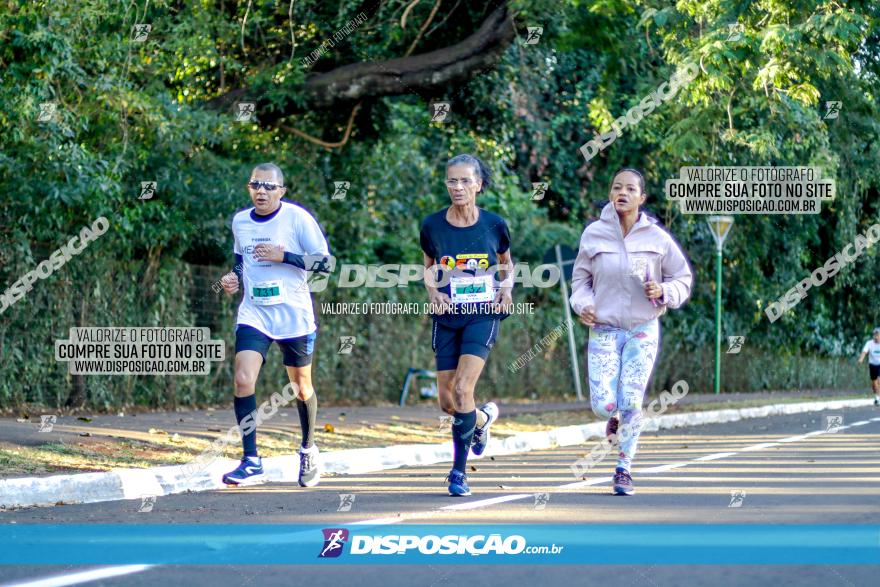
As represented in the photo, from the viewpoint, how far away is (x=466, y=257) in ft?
31.8

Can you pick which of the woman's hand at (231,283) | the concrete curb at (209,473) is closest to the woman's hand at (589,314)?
the woman's hand at (231,283)

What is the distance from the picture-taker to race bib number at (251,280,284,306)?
999 cm

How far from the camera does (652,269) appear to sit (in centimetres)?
965

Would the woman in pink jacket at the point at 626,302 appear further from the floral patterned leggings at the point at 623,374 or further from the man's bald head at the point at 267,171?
the man's bald head at the point at 267,171

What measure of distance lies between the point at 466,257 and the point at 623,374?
1342 mm

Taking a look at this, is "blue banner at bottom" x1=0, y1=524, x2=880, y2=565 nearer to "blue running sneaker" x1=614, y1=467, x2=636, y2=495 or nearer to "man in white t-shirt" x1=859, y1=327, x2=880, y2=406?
"blue running sneaker" x1=614, y1=467, x2=636, y2=495

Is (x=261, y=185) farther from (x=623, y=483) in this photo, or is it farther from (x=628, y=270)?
(x=623, y=483)

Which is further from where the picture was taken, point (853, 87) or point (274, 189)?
point (853, 87)

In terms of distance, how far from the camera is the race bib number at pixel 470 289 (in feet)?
31.8

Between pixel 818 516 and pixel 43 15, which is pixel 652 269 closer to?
pixel 818 516

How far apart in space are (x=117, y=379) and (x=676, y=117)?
9604mm

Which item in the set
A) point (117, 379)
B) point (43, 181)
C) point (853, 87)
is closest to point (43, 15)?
point (43, 181)

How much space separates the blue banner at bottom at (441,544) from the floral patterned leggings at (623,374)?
1918mm

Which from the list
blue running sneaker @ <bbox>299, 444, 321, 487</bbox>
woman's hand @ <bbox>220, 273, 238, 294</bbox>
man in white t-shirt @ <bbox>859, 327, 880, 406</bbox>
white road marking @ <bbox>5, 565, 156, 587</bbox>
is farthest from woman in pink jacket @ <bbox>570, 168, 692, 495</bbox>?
man in white t-shirt @ <bbox>859, 327, 880, 406</bbox>
